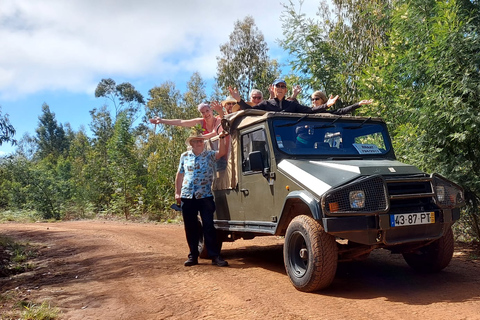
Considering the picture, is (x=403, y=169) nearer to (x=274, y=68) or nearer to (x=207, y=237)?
(x=207, y=237)

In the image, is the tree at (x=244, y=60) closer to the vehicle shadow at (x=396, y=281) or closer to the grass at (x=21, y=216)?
the grass at (x=21, y=216)

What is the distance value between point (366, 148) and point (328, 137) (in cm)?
57

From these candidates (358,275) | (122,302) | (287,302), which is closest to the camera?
(287,302)

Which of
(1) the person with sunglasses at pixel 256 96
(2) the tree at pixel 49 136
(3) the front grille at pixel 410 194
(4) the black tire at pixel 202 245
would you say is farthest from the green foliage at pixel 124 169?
(2) the tree at pixel 49 136

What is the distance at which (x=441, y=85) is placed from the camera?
20.0ft

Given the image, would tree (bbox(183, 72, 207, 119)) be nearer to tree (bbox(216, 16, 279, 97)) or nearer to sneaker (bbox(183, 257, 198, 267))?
tree (bbox(216, 16, 279, 97))

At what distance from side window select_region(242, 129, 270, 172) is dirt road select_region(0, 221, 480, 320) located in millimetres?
1503

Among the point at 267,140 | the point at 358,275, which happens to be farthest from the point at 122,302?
the point at 358,275

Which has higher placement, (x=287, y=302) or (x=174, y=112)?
(x=174, y=112)

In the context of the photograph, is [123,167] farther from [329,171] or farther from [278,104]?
[329,171]

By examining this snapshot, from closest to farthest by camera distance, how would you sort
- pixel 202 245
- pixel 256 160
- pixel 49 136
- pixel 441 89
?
1. pixel 256 160
2. pixel 441 89
3. pixel 202 245
4. pixel 49 136

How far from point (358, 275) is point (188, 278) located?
223cm

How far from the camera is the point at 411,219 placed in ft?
14.4

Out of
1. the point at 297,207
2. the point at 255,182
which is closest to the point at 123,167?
the point at 255,182
